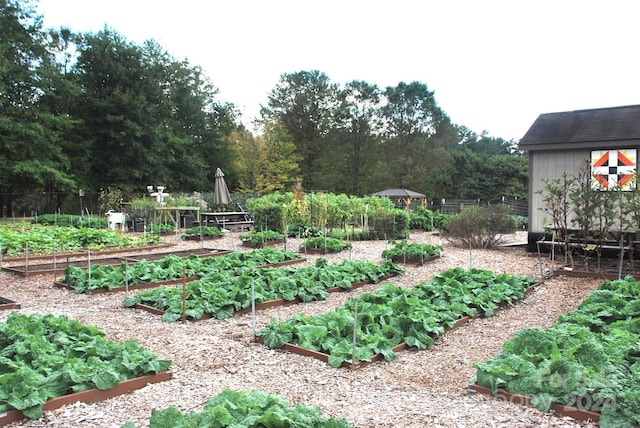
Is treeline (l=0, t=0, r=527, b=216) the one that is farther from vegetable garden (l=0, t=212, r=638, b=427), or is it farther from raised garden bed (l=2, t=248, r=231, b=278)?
vegetable garden (l=0, t=212, r=638, b=427)

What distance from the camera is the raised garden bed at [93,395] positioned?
9.58 ft

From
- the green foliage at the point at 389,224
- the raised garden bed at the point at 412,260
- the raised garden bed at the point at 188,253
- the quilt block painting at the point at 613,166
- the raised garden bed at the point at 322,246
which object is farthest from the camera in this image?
the green foliage at the point at 389,224

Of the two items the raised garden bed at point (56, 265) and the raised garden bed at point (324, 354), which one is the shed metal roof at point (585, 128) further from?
the raised garden bed at point (324, 354)

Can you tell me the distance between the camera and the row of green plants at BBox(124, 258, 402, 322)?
569 cm

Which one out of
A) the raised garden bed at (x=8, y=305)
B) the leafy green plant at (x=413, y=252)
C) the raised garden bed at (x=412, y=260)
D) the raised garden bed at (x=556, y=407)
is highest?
the leafy green plant at (x=413, y=252)

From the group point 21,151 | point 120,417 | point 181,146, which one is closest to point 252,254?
point 120,417

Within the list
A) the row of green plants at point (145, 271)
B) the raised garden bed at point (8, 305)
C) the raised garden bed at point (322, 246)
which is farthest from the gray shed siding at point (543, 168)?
the raised garden bed at point (8, 305)

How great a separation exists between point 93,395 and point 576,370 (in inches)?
126

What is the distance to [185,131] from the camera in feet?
113

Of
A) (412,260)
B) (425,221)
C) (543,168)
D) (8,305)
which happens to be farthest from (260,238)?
(425,221)

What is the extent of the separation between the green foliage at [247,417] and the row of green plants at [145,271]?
3924mm

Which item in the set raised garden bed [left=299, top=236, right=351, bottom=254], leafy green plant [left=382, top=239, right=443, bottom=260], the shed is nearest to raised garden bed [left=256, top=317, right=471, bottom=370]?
leafy green plant [left=382, top=239, right=443, bottom=260]

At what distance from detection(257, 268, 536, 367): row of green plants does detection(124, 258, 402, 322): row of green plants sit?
65 cm

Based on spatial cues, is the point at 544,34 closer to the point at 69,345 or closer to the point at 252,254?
the point at 252,254
